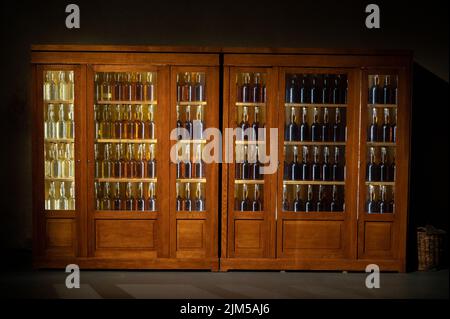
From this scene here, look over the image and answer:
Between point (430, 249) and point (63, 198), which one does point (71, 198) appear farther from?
point (430, 249)

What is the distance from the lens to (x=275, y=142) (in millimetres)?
5098

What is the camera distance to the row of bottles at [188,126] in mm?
5148

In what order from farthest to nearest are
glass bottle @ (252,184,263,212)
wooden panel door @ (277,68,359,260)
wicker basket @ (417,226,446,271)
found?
wicker basket @ (417,226,446,271)
glass bottle @ (252,184,263,212)
wooden panel door @ (277,68,359,260)

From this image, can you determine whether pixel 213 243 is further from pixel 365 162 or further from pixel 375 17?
pixel 375 17

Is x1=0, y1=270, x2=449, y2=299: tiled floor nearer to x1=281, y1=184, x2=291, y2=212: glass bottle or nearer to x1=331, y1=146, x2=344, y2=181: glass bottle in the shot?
x1=281, y1=184, x2=291, y2=212: glass bottle

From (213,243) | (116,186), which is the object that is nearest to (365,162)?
(213,243)

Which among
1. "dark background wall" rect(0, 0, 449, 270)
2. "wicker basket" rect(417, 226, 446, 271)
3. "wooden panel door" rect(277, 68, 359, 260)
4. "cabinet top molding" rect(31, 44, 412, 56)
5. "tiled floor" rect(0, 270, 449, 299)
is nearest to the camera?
"tiled floor" rect(0, 270, 449, 299)

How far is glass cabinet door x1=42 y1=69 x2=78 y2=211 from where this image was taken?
202 inches

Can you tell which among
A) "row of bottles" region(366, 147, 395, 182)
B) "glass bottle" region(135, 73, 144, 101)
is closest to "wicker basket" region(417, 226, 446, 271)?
"row of bottles" region(366, 147, 395, 182)

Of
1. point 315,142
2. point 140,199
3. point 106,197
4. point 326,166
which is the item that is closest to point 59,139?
point 106,197

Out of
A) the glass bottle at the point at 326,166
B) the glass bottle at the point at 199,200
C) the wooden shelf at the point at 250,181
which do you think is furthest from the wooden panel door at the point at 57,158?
the glass bottle at the point at 326,166

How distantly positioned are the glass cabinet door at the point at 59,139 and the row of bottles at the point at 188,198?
109 cm

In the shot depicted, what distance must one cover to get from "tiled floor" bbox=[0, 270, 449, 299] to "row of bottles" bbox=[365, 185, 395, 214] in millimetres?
666

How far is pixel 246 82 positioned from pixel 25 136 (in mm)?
2795
